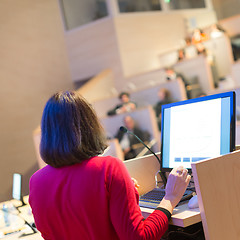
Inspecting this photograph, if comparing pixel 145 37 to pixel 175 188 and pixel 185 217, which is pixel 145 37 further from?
pixel 185 217

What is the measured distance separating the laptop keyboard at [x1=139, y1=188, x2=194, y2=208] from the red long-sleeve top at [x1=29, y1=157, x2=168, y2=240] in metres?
0.25

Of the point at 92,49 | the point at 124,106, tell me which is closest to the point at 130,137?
the point at 124,106

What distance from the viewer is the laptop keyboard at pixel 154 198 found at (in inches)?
55.6

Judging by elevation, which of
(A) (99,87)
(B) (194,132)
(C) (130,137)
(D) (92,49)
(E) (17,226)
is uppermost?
(D) (92,49)

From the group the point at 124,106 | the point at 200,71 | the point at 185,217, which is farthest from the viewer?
the point at 200,71

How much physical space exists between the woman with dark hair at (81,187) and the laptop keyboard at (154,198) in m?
0.21

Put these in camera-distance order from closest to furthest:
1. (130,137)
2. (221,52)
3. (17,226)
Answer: (17,226)
(130,137)
(221,52)

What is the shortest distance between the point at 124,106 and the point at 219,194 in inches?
204

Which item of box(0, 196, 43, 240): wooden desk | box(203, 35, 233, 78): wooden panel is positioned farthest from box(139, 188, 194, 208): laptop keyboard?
box(203, 35, 233, 78): wooden panel

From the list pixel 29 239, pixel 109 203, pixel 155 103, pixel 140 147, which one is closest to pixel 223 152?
pixel 109 203

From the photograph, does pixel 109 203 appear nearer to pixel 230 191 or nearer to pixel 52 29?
pixel 230 191

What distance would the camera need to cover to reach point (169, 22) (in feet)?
32.6

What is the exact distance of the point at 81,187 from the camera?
3.63 ft

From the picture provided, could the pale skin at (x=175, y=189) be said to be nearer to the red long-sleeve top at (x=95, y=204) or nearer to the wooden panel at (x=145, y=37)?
the red long-sleeve top at (x=95, y=204)
